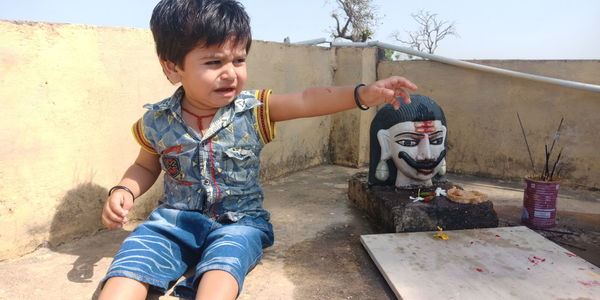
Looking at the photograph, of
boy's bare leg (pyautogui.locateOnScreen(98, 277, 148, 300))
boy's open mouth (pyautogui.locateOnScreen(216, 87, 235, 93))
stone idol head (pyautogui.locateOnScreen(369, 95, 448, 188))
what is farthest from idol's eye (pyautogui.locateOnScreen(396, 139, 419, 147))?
boy's bare leg (pyautogui.locateOnScreen(98, 277, 148, 300))

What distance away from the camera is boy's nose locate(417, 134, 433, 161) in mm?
2736

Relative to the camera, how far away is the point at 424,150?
2.74 m

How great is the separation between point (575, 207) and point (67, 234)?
3.72m

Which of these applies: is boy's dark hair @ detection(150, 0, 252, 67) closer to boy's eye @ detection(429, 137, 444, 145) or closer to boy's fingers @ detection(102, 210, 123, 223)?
boy's fingers @ detection(102, 210, 123, 223)

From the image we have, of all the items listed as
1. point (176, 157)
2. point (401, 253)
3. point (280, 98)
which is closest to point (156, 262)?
point (176, 157)

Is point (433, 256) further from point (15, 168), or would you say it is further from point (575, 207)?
point (15, 168)

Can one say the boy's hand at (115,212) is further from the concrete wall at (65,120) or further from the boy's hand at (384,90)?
the boy's hand at (384,90)

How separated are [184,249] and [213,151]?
1.64ft

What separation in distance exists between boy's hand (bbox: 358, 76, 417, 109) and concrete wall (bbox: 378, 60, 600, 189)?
8.36 ft

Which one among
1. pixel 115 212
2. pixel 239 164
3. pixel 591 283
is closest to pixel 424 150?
pixel 591 283

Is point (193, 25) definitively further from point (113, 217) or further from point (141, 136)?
point (113, 217)

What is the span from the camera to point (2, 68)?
6.84 ft

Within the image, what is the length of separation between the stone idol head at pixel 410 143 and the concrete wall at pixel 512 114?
1.49 m

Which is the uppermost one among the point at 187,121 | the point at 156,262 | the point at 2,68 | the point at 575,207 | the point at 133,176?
the point at 2,68
